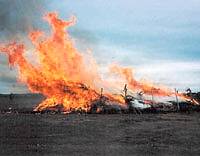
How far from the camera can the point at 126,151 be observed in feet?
104

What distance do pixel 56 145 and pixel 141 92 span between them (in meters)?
68.1

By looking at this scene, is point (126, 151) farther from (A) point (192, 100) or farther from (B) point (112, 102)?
(A) point (192, 100)

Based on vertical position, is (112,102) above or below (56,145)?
above

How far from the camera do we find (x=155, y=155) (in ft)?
98.3

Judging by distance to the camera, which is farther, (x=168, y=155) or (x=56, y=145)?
(x=56, y=145)

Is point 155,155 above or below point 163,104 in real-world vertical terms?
below

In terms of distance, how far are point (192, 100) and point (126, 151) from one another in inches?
2845

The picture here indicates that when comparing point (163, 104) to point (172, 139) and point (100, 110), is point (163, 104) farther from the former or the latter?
point (172, 139)

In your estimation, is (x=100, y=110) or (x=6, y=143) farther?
(x=100, y=110)

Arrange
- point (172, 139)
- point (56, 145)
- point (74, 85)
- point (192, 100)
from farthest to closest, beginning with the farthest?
point (192, 100) → point (74, 85) → point (172, 139) → point (56, 145)

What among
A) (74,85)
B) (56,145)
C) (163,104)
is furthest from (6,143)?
(163,104)

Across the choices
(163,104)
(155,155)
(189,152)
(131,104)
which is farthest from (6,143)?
(163,104)

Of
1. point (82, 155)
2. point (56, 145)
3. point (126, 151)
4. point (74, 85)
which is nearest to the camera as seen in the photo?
point (82, 155)

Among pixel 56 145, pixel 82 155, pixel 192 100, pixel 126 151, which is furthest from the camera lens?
pixel 192 100
